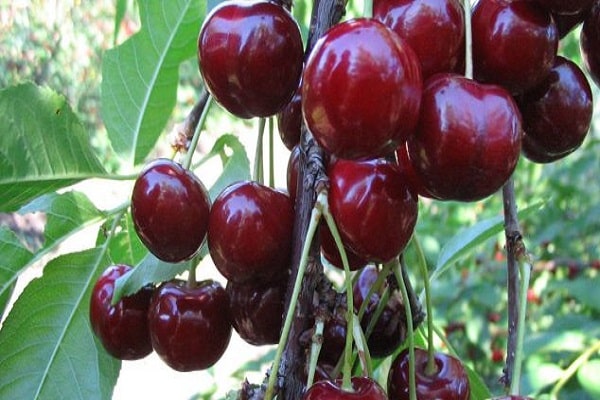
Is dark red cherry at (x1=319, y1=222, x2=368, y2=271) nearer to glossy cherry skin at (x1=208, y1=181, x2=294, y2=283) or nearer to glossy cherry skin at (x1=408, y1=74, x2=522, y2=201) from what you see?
glossy cherry skin at (x1=208, y1=181, x2=294, y2=283)

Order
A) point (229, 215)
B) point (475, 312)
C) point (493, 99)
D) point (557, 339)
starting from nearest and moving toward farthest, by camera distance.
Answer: point (493, 99) < point (229, 215) < point (557, 339) < point (475, 312)

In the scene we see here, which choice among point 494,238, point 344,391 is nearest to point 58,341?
point 344,391

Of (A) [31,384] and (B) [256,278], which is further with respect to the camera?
(A) [31,384]

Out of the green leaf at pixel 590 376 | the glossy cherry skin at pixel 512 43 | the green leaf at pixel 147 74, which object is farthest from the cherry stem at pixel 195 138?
the green leaf at pixel 590 376

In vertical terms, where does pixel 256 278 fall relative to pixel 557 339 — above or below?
above

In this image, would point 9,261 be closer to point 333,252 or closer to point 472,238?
point 333,252

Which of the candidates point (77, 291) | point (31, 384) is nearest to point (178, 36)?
point (77, 291)

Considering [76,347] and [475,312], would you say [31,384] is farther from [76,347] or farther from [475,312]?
[475,312]
